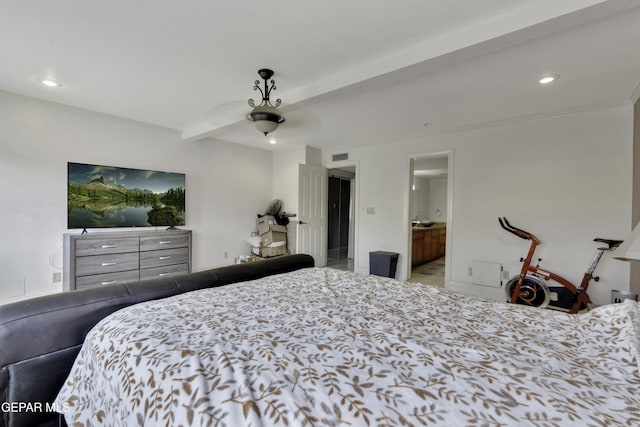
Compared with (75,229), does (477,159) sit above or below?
above

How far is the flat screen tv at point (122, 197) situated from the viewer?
11.6ft

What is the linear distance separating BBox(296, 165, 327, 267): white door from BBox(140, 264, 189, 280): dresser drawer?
6.32ft

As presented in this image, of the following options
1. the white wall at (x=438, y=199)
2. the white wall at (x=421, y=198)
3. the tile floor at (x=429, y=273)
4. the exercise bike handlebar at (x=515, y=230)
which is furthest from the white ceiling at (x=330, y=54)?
the white wall at (x=438, y=199)

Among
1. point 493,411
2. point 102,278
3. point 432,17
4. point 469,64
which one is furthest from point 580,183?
point 102,278

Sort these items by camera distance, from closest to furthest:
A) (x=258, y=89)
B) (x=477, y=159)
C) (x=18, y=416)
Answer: (x=18, y=416) < (x=258, y=89) < (x=477, y=159)

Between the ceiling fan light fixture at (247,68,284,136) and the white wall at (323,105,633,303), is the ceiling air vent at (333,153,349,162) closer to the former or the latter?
the white wall at (323,105,633,303)

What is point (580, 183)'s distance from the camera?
3385 millimetres

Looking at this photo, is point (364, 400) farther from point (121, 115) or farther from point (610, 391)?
point (121, 115)

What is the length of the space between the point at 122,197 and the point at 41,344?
3.20 metres

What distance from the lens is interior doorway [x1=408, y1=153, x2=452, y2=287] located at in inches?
189

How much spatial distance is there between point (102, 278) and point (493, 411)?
13.7ft

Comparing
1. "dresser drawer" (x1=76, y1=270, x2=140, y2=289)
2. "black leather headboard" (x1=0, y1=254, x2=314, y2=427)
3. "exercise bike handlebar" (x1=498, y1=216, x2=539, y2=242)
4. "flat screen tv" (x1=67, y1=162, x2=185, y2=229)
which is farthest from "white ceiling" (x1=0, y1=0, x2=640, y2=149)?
"dresser drawer" (x1=76, y1=270, x2=140, y2=289)

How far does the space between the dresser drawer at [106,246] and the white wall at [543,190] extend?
4125 mm

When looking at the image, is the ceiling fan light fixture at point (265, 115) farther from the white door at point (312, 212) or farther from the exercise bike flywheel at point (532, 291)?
the exercise bike flywheel at point (532, 291)
